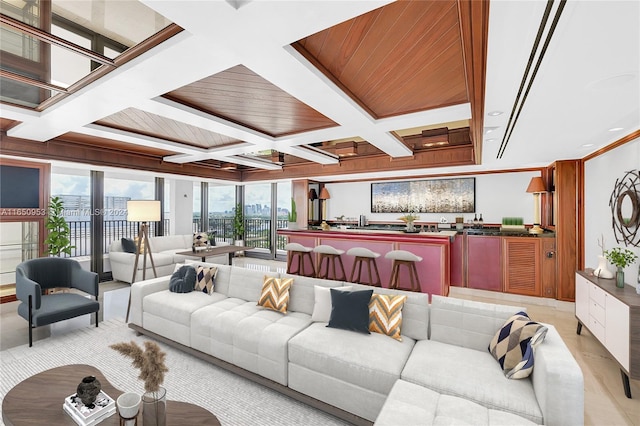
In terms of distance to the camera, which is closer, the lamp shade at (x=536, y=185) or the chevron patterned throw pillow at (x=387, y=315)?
the chevron patterned throw pillow at (x=387, y=315)

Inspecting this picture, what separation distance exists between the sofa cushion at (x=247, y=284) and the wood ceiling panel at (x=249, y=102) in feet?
6.05

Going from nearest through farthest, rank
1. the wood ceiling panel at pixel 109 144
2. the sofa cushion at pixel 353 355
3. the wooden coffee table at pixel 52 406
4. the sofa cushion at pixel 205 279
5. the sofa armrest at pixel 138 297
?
the wooden coffee table at pixel 52 406, the sofa cushion at pixel 353 355, the sofa armrest at pixel 138 297, the sofa cushion at pixel 205 279, the wood ceiling panel at pixel 109 144

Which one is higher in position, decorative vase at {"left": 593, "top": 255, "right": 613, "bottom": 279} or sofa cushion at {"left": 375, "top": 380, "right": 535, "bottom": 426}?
decorative vase at {"left": 593, "top": 255, "right": 613, "bottom": 279}

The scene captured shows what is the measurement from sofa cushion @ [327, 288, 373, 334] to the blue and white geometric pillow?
0.97 m

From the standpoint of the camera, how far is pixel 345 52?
2014mm

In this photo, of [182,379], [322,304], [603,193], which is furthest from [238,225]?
[603,193]

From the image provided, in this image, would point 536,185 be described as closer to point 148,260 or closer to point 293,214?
point 293,214

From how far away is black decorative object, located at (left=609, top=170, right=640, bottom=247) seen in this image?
9.54ft

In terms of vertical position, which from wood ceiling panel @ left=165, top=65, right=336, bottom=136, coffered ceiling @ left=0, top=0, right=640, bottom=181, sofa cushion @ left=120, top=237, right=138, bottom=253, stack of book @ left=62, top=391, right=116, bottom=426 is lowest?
stack of book @ left=62, top=391, right=116, bottom=426

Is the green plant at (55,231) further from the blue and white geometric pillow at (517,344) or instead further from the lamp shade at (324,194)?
the blue and white geometric pillow at (517,344)

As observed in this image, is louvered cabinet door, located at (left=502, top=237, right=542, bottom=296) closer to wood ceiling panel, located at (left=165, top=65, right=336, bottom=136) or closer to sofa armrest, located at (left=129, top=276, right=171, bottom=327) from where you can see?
wood ceiling panel, located at (left=165, top=65, right=336, bottom=136)

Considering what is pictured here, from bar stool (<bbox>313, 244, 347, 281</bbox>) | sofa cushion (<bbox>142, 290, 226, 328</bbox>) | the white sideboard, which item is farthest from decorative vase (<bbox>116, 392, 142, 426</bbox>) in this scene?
the white sideboard

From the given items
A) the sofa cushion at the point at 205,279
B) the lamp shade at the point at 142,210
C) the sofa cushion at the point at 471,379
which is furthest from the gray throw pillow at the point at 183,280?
the sofa cushion at the point at 471,379

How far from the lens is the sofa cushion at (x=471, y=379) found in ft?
5.45
